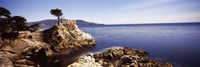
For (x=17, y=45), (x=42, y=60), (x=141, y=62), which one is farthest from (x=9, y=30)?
(x=141, y=62)

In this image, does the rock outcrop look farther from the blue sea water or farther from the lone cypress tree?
the blue sea water

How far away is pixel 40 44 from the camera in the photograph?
5662 cm

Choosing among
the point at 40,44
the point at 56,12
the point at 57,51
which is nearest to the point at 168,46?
the point at 57,51

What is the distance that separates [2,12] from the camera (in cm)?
5397

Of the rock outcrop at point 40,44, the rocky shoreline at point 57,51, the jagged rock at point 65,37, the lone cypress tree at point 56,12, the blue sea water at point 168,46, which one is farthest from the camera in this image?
the lone cypress tree at point 56,12

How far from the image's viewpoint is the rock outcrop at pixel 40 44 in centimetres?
4731

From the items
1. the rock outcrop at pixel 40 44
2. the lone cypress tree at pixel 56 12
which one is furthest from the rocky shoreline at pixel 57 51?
the lone cypress tree at pixel 56 12

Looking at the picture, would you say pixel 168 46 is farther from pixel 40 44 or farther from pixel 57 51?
pixel 40 44

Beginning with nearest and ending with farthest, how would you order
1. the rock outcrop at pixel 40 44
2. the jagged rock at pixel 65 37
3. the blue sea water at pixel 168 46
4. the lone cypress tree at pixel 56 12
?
the blue sea water at pixel 168 46
the rock outcrop at pixel 40 44
the jagged rock at pixel 65 37
the lone cypress tree at pixel 56 12

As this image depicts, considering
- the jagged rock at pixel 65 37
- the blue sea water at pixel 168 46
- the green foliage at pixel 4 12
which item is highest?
the green foliage at pixel 4 12

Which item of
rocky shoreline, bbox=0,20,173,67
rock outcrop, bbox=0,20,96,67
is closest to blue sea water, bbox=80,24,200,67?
rocky shoreline, bbox=0,20,173,67

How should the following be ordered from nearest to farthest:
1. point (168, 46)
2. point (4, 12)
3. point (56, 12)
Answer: point (4, 12) → point (168, 46) → point (56, 12)

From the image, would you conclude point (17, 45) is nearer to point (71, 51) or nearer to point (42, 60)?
point (42, 60)

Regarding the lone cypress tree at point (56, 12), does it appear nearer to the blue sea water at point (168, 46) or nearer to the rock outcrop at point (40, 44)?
the rock outcrop at point (40, 44)
